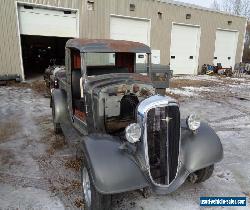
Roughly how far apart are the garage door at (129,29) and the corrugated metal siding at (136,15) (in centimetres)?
31

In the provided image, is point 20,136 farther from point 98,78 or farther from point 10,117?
point 98,78

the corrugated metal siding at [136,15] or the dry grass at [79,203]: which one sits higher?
the corrugated metal siding at [136,15]

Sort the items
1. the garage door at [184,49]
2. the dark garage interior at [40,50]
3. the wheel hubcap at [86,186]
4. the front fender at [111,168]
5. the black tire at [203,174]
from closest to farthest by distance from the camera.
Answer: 1. the front fender at [111,168]
2. the wheel hubcap at [86,186]
3. the black tire at [203,174]
4. the garage door at [184,49]
5. the dark garage interior at [40,50]

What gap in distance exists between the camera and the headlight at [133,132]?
2.75 m

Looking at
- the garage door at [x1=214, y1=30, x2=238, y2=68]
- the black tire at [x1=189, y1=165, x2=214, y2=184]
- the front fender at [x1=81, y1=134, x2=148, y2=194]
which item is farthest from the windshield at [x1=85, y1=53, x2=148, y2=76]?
the garage door at [x1=214, y1=30, x2=238, y2=68]

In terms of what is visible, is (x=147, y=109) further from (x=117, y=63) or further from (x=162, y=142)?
(x=117, y=63)

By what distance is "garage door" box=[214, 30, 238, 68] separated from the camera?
19.7m

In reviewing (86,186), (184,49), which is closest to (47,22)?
(184,49)

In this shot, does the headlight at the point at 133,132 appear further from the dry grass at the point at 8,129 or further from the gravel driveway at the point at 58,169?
the dry grass at the point at 8,129

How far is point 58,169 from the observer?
4.07 meters

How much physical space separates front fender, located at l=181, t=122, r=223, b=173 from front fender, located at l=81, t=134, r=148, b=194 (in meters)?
0.69

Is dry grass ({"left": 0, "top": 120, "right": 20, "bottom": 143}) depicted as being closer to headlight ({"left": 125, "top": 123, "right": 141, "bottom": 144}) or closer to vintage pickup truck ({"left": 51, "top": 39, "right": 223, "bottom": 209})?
vintage pickup truck ({"left": 51, "top": 39, "right": 223, "bottom": 209})

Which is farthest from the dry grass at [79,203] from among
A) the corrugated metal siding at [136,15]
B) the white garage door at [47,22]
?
the white garage door at [47,22]

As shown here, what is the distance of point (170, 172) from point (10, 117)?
5.46m
